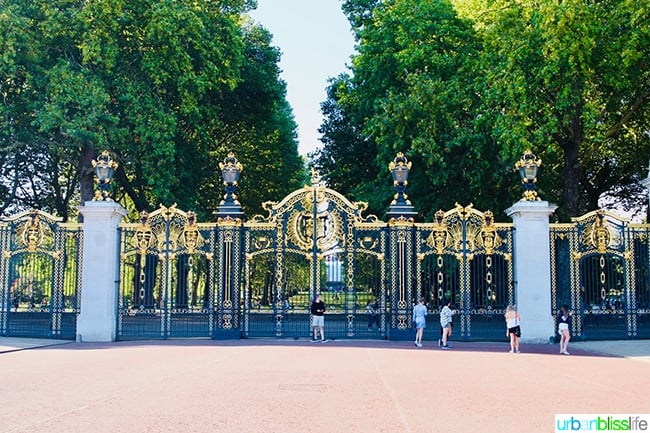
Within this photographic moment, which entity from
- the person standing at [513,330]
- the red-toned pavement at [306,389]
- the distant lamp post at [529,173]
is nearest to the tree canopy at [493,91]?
→ the distant lamp post at [529,173]

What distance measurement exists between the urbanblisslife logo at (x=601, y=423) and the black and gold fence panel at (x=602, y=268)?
11704 millimetres

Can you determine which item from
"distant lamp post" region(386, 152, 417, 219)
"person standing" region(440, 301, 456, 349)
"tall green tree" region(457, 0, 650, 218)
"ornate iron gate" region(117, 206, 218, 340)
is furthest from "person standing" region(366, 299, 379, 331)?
"tall green tree" region(457, 0, 650, 218)

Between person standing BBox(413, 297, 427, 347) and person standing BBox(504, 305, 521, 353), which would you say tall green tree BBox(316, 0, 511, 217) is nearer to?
person standing BBox(413, 297, 427, 347)

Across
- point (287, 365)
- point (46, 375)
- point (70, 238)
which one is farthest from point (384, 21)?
point (46, 375)

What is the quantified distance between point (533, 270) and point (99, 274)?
1142 centimetres

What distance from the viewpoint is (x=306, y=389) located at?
10141 millimetres

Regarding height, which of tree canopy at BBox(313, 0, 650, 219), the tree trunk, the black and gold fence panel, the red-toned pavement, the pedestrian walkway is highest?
tree canopy at BBox(313, 0, 650, 219)

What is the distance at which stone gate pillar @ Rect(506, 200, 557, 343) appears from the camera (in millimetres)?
18844

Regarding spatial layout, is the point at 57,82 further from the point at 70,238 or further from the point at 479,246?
the point at 479,246

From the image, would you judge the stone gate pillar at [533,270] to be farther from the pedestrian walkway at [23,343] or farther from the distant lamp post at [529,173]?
the pedestrian walkway at [23,343]

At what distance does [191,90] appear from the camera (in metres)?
26.6

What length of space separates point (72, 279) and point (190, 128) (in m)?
9.75

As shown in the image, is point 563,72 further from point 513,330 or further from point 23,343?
point 23,343

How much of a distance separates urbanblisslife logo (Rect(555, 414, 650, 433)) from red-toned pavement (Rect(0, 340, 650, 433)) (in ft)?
0.75
